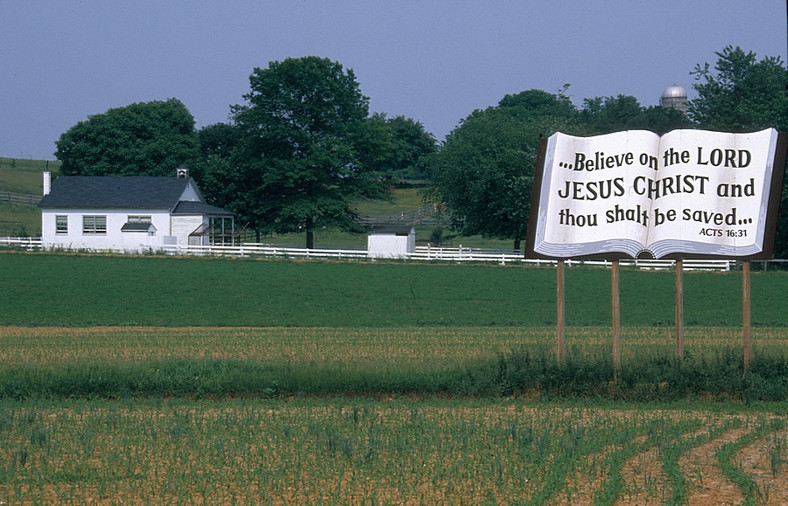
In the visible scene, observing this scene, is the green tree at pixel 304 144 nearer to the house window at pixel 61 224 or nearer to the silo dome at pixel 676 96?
the house window at pixel 61 224

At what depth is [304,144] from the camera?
71.6 m

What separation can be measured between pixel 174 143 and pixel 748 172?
76367 millimetres

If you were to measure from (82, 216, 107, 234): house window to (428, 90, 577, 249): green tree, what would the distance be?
2538 centimetres

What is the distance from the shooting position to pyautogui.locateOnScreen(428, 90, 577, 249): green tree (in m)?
65.7

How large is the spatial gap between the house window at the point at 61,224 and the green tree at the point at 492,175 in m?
28.0

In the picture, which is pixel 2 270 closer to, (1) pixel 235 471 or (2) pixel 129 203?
(2) pixel 129 203

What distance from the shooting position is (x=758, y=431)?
11.9m

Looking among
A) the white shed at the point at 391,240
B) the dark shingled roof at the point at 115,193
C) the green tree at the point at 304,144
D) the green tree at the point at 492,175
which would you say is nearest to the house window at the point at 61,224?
the dark shingled roof at the point at 115,193

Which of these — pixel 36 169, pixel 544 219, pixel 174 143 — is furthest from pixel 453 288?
pixel 36 169

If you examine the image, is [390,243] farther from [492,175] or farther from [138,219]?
[138,219]

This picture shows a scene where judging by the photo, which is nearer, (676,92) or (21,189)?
(21,189)

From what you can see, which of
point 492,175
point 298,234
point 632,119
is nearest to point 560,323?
point 492,175

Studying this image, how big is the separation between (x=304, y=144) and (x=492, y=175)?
15199 mm

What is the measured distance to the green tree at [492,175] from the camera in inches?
2586
